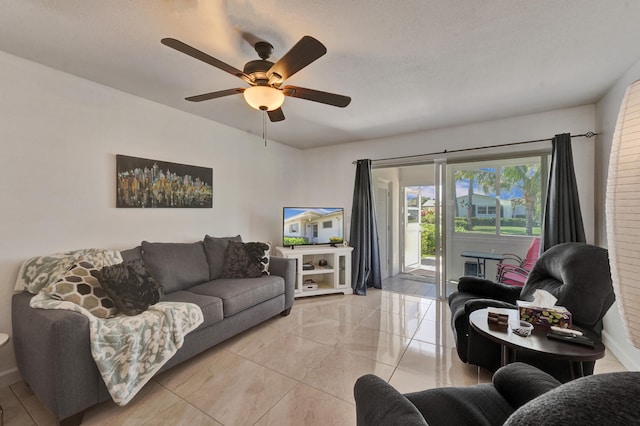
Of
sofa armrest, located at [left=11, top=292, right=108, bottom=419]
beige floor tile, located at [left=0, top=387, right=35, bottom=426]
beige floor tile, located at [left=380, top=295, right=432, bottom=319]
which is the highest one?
sofa armrest, located at [left=11, top=292, right=108, bottom=419]

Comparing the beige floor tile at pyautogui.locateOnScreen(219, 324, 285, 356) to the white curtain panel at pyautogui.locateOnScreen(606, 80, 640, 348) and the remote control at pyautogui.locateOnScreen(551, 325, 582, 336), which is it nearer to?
the remote control at pyautogui.locateOnScreen(551, 325, 582, 336)

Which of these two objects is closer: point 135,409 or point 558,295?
point 135,409

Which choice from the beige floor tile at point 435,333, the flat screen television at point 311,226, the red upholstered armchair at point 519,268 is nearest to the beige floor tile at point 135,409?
the beige floor tile at point 435,333

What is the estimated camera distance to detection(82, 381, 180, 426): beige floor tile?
160 centimetres

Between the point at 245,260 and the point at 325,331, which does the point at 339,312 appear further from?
the point at 245,260

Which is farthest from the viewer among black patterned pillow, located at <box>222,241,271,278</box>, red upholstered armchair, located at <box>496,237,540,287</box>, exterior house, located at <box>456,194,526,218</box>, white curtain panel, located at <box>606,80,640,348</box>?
exterior house, located at <box>456,194,526,218</box>

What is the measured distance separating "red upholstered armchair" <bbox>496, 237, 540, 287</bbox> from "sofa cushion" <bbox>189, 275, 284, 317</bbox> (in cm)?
269

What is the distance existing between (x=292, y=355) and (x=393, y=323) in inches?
50.1

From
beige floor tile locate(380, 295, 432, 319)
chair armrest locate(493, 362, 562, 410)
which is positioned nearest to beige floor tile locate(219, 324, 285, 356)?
beige floor tile locate(380, 295, 432, 319)

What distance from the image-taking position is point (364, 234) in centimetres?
423

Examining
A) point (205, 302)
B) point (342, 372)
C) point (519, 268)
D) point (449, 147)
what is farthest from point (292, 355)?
point (449, 147)

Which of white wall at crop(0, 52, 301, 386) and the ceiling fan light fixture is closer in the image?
the ceiling fan light fixture

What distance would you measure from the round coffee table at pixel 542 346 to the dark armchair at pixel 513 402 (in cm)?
27

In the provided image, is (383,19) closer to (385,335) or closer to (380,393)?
(380,393)
